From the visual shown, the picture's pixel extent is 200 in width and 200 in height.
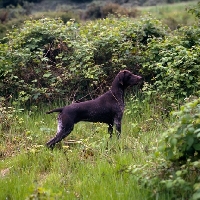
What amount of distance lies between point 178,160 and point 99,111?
10.3 feet

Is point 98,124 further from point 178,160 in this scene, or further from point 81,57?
point 178,160

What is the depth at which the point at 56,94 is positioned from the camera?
1044cm

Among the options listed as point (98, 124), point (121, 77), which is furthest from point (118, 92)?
point (98, 124)

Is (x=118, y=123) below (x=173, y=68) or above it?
below

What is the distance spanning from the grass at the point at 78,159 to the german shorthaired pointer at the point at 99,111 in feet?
0.72

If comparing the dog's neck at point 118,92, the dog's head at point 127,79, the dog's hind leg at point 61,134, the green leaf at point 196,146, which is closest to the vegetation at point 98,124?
the green leaf at point 196,146

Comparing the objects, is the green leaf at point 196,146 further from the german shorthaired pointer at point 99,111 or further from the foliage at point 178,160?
the german shorthaired pointer at point 99,111

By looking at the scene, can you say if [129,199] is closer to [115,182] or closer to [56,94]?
[115,182]

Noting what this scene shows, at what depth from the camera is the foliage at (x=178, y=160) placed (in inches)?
190

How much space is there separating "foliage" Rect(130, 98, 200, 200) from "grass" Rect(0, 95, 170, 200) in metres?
0.20

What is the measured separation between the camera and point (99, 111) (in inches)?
323

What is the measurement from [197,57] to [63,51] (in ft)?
11.0

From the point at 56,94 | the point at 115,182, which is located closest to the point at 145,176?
the point at 115,182

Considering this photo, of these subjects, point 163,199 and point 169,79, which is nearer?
Answer: point 163,199
